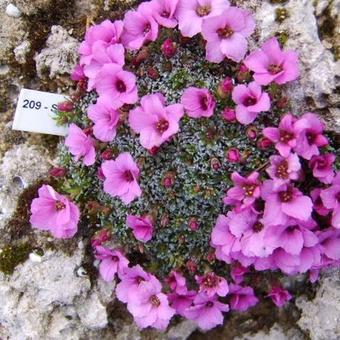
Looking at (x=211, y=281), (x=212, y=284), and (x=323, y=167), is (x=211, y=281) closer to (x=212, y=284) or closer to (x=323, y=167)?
(x=212, y=284)

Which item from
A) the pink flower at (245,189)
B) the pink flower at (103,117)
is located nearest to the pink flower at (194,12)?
the pink flower at (103,117)

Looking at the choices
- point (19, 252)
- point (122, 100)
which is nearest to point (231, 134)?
point (122, 100)

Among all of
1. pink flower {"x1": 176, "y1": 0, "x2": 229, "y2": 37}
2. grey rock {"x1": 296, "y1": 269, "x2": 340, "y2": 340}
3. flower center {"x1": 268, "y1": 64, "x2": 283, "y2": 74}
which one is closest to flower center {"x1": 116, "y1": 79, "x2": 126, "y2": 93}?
pink flower {"x1": 176, "y1": 0, "x2": 229, "y2": 37}

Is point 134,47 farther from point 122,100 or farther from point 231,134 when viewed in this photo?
point 231,134

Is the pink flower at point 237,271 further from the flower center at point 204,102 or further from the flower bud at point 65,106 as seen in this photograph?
the flower bud at point 65,106

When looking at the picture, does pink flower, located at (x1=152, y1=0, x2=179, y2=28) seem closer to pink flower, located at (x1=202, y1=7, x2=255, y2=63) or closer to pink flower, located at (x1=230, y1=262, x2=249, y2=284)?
pink flower, located at (x1=202, y1=7, x2=255, y2=63)

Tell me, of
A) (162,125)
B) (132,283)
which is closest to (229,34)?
(162,125)
